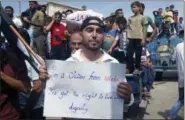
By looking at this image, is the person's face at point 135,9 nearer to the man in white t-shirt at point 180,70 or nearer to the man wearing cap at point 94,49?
the man in white t-shirt at point 180,70

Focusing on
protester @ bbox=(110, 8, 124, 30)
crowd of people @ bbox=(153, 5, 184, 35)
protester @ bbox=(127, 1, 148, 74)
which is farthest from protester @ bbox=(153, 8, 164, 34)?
protester @ bbox=(127, 1, 148, 74)

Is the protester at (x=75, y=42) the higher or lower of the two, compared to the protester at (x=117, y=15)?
lower

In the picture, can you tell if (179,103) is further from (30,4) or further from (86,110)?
(30,4)

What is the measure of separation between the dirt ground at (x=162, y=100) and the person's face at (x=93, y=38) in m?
3.85

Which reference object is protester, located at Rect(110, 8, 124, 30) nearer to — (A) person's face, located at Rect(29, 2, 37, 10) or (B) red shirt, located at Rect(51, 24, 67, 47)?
(B) red shirt, located at Rect(51, 24, 67, 47)

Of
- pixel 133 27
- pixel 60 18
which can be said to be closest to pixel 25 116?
pixel 133 27

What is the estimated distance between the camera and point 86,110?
9.07 feet

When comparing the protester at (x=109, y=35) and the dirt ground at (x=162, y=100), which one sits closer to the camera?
the dirt ground at (x=162, y=100)

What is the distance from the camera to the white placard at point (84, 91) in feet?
8.99

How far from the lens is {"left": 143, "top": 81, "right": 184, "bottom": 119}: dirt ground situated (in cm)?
669

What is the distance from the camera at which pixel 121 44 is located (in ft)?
27.6

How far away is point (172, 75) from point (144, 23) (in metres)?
3.54

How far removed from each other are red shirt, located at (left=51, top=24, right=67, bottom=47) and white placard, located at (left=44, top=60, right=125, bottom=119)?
221 inches

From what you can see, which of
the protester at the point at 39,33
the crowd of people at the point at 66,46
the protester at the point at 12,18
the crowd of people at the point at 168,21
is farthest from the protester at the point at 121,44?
the protester at the point at 12,18
